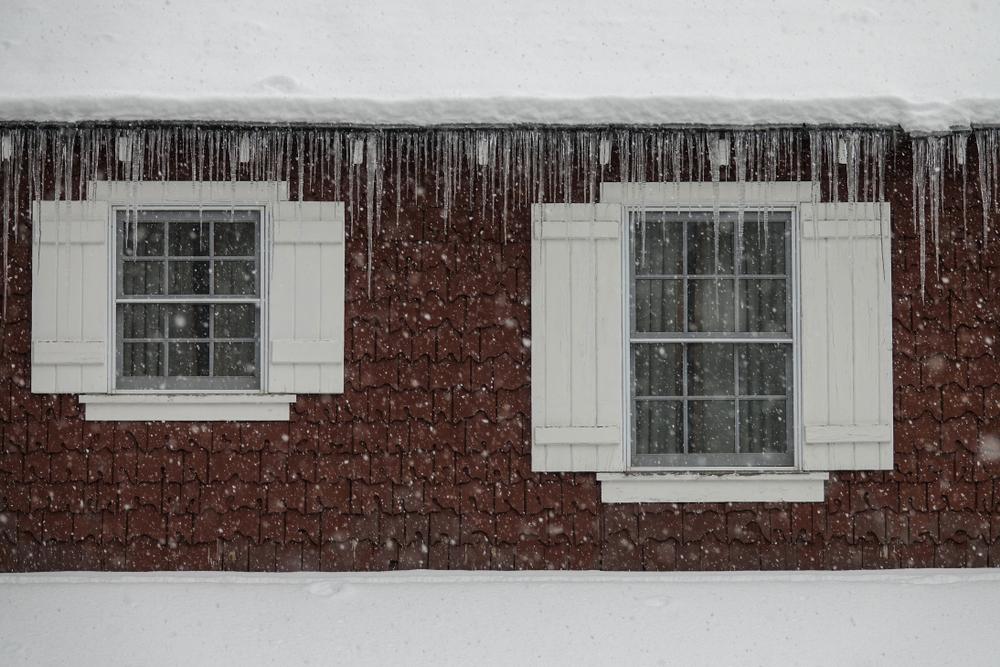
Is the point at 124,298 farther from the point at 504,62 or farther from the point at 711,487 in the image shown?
the point at 711,487

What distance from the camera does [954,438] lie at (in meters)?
5.49

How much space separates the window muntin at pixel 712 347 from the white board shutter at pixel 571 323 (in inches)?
Result: 9.1

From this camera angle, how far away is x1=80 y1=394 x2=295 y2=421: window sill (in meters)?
5.43

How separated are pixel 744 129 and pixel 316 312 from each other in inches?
103

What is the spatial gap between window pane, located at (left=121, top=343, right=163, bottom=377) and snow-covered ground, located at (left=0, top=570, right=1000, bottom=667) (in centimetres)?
118

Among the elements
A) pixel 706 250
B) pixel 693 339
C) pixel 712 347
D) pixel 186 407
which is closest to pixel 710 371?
pixel 712 347

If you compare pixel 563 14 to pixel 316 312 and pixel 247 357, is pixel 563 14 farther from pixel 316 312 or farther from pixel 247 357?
pixel 247 357

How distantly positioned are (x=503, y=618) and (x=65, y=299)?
3098 mm

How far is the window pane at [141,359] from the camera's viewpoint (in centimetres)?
557

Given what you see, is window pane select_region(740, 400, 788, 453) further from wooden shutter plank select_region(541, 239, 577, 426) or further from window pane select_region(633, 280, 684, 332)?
wooden shutter plank select_region(541, 239, 577, 426)

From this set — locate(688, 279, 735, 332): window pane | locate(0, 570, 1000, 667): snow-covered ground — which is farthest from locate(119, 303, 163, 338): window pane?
locate(688, 279, 735, 332): window pane

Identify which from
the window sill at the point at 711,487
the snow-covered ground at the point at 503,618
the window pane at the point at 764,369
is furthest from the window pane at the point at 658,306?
the snow-covered ground at the point at 503,618

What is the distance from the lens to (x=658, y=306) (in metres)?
5.61

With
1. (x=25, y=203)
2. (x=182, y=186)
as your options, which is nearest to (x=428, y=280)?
(x=182, y=186)
